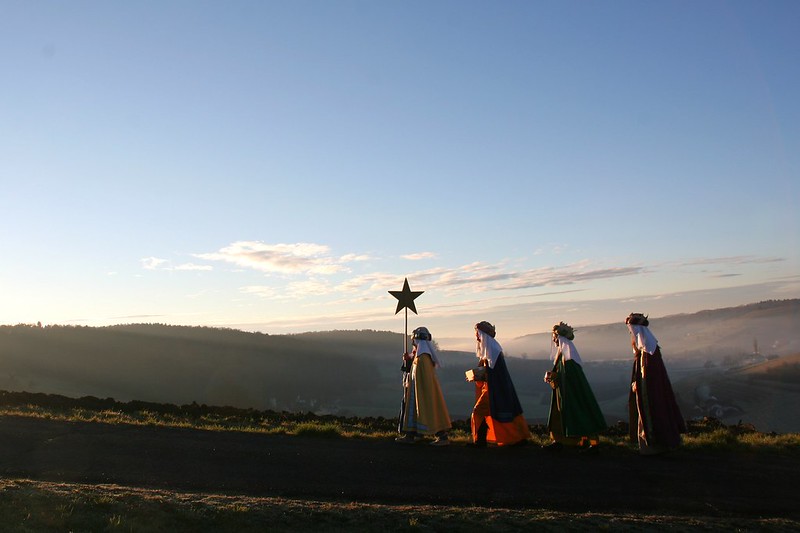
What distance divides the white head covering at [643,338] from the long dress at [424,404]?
12.0 ft

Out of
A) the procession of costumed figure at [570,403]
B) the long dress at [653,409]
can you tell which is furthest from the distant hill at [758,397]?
the procession of costumed figure at [570,403]

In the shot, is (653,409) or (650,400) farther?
(650,400)

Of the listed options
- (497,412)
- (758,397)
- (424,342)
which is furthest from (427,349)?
(758,397)

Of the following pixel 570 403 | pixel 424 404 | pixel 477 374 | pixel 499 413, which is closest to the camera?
pixel 570 403

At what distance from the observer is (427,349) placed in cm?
1355

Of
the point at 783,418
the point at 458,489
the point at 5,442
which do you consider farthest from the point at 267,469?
the point at 783,418

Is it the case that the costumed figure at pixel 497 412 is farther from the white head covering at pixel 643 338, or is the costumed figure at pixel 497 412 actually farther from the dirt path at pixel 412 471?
the white head covering at pixel 643 338

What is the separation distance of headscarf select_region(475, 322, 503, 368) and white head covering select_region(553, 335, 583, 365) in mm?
1184

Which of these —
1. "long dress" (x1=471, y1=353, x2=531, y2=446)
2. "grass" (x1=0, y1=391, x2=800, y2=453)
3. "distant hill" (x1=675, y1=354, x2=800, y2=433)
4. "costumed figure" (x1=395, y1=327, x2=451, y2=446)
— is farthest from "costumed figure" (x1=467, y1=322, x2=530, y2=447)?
"distant hill" (x1=675, y1=354, x2=800, y2=433)

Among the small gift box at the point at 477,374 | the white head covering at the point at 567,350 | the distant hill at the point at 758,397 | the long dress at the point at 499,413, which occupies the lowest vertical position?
the distant hill at the point at 758,397

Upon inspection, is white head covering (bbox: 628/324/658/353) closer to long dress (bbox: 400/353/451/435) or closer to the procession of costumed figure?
the procession of costumed figure

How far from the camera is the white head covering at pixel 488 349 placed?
12.7 meters

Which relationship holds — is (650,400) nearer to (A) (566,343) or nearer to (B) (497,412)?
(A) (566,343)

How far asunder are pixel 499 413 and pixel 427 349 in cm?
210
